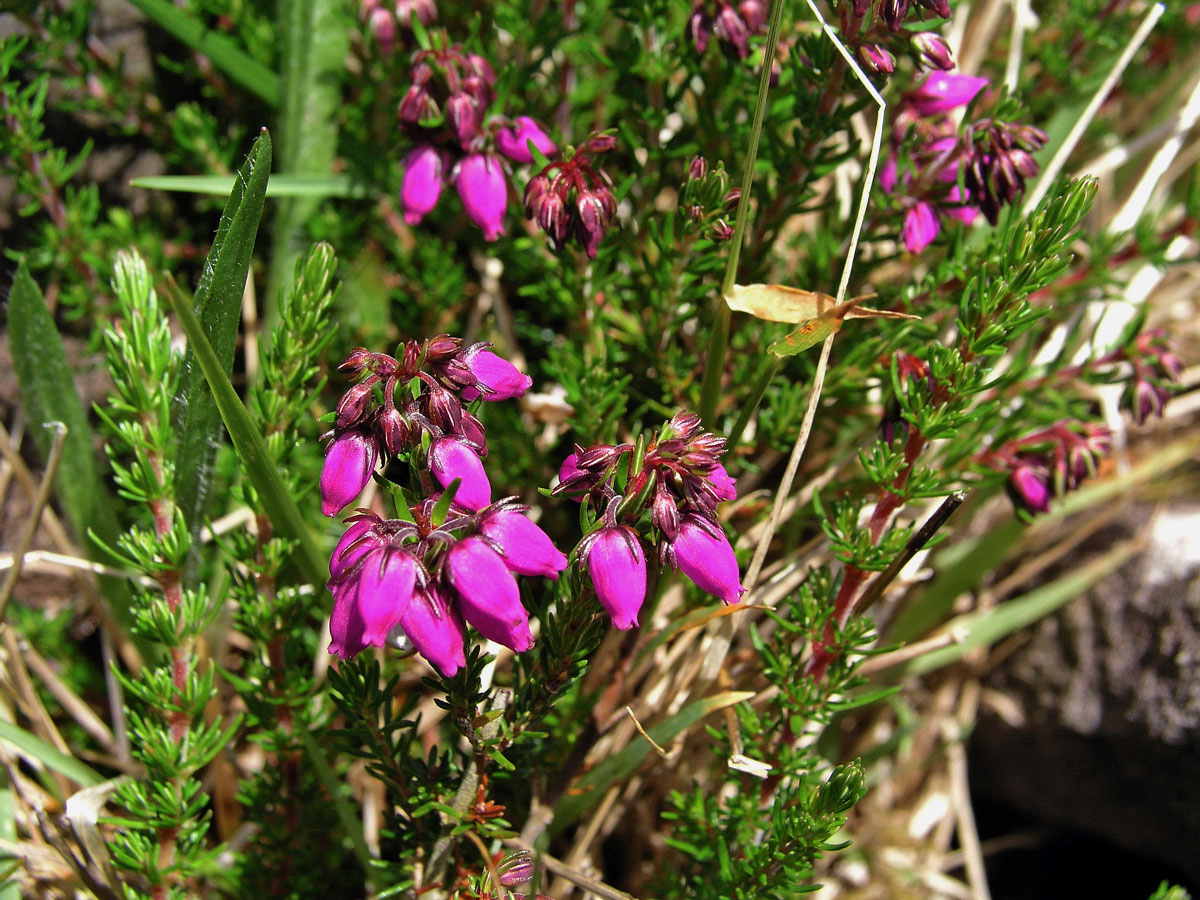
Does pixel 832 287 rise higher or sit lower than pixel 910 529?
higher

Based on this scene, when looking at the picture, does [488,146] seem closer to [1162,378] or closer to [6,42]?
[6,42]

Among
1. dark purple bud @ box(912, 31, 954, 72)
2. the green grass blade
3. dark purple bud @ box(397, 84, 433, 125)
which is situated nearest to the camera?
dark purple bud @ box(912, 31, 954, 72)

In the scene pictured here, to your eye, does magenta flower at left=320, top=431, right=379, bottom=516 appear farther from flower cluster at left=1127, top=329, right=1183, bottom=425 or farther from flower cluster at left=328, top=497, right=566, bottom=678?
flower cluster at left=1127, top=329, right=1183, bottom=425

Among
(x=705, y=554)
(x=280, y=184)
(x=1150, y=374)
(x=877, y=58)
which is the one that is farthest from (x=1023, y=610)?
(x=280, y=184)

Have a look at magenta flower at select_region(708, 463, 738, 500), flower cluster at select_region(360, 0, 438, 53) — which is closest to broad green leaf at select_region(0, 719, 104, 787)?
magenta flower at select_region(708, 463, 738, 500)

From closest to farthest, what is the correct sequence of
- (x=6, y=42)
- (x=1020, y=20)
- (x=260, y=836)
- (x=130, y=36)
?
(x=260, y=836)
(x=6, y=42)
(x=130, y=36)
(x=1020, y=20)

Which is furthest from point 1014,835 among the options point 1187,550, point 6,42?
point 6,42

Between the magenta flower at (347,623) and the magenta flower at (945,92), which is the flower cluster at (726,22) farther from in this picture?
the magenta flower at (347,623)
